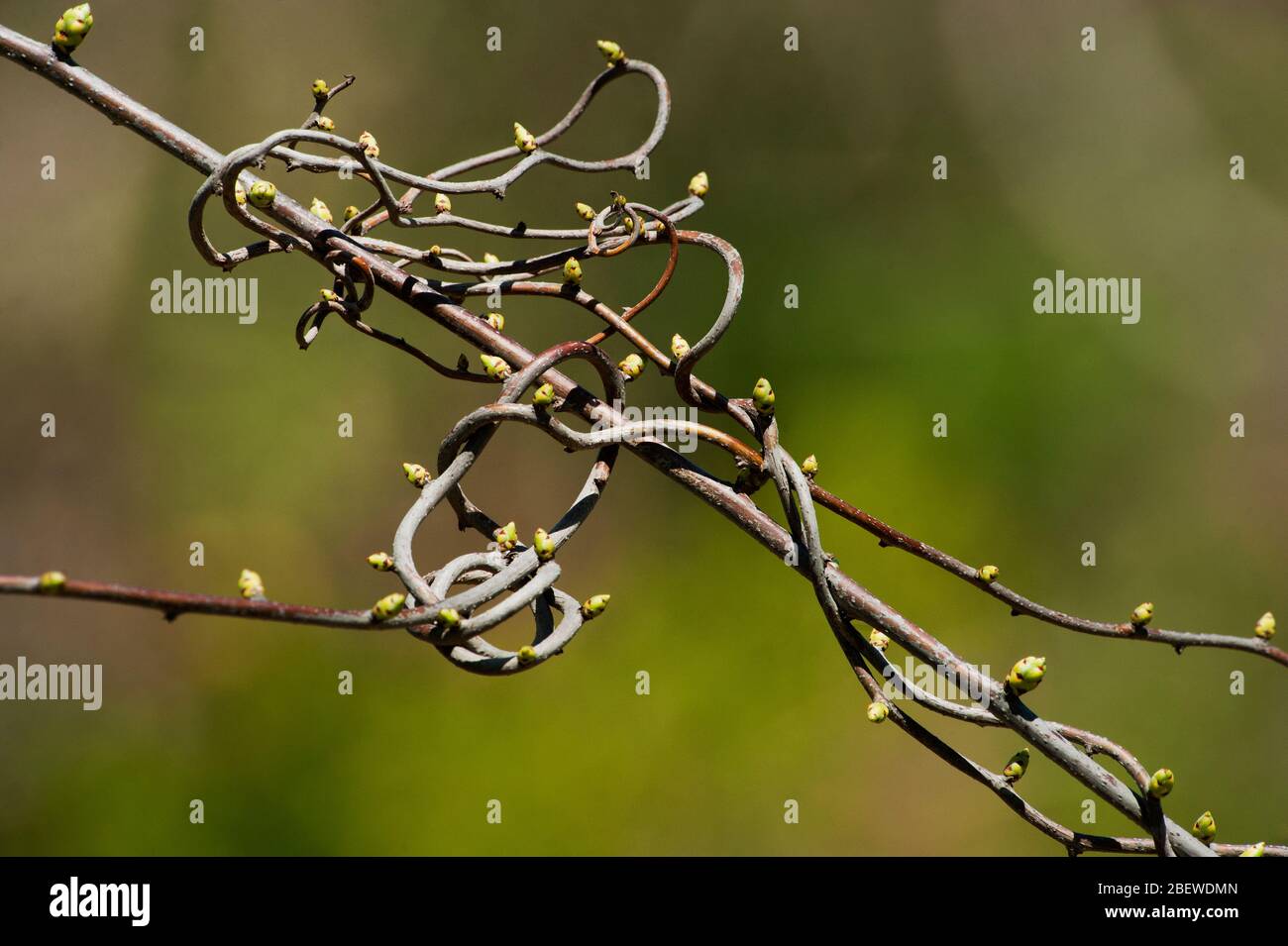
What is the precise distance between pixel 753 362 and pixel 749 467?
51.1 inches

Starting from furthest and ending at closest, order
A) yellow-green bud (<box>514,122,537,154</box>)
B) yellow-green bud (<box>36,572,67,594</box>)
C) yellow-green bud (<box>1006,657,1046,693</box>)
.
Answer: yellow-green bud (<box>514,122,537,154</box>) < yellow-green bud (<box>1006,657,1046,693</box>) < yellow-green bud (<box>36,572,67,594</box>)

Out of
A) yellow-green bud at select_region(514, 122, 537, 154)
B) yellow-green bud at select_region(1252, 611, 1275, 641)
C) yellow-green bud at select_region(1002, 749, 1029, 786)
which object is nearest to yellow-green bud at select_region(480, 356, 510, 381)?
yellow-green bud at select_region(514, 122, 537, 154)

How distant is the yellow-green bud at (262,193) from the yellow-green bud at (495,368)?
0.17 m

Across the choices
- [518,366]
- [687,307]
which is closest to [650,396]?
[687,307]

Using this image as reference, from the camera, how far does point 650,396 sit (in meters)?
1.75

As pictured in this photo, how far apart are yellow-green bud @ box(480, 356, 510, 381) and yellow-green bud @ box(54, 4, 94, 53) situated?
321 mm

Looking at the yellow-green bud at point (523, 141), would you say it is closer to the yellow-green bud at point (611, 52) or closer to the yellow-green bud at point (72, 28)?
the yellow-green bud at point (611, 52)

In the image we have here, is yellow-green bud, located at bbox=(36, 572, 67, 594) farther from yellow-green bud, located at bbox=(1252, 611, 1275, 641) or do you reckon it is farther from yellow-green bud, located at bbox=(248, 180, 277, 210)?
yellow-green bud, located at bbox=(1252, 611, 1275, 641)

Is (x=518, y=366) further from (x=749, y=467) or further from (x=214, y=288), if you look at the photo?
(x=214, y=288)

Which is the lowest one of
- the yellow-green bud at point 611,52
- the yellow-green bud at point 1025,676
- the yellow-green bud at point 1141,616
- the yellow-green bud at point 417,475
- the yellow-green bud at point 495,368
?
the yellow-green bud at point 1025,676

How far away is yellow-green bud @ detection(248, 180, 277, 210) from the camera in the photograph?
2.21 ft

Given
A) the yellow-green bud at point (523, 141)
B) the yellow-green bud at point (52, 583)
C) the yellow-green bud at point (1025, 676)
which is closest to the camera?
the yellow-green bud at point (52, 583)

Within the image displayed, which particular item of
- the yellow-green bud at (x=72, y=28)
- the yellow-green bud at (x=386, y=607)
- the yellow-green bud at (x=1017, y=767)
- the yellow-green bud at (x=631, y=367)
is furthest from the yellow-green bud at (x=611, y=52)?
the yellow-green bud at (x=1017, y=767)

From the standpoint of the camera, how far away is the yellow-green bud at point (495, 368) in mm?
694
